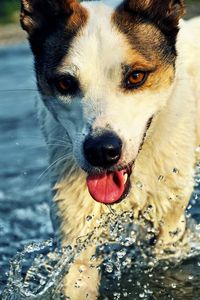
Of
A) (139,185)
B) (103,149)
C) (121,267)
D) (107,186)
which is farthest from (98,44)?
(121,267)

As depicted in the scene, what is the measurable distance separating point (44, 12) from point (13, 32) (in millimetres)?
12111

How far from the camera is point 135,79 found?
5195mm

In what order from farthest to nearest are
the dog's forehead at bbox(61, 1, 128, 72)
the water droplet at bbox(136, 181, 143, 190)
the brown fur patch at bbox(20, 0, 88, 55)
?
the water droplet at bbox(136, 181, 143, 190)
the brown fur patch at bbox(20, 0, 88, 55)
the dog's forehead at bbox(61, 1, 128, 72)

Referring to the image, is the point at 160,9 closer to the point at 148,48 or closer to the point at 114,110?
the point at 148,48

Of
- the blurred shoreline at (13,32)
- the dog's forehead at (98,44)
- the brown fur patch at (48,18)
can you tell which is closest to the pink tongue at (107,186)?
the dog's forehead at (98,44)

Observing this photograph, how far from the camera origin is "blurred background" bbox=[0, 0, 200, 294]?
722 centimetres

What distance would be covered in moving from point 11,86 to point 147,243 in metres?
6.28

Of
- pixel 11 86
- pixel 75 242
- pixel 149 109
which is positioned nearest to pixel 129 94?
pixel 149 109

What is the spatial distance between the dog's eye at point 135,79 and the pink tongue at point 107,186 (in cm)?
51

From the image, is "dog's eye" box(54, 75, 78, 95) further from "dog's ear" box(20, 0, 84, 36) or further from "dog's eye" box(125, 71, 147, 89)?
"dog's ear" box(20, 0, 84, 36)

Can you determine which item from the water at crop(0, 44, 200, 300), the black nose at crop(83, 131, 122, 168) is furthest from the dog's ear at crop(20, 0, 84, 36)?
the black nose at crop(83, 131, 122, 168)

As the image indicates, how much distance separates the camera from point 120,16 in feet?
18.1

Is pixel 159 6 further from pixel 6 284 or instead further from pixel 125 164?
pixel 6 284

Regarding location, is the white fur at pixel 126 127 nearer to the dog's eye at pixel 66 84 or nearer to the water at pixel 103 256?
the dog's eye at pixel 66 84
